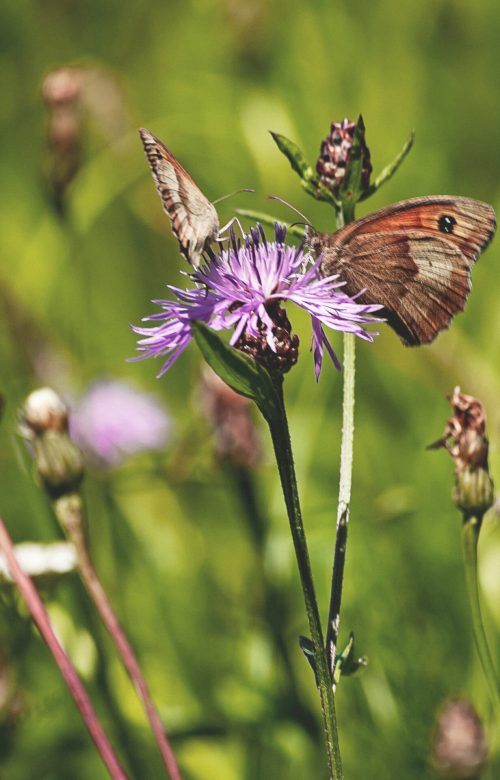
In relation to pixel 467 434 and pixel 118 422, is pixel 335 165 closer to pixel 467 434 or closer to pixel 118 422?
pixel 467 434

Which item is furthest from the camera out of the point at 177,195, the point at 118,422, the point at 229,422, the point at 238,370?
the point at 118,422

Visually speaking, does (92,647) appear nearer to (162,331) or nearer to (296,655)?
(296,655)

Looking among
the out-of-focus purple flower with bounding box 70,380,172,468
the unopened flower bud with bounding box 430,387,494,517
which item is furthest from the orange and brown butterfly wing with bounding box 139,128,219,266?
the out-of-focus purple flower with bounding box 70,380,172,468

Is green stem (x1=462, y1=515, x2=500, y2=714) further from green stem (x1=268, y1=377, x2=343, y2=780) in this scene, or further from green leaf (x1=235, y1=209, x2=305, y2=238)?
green leaf (x1=235, y1=209, x2=305, y2=238)

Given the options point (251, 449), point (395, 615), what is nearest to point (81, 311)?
point (251, 449)

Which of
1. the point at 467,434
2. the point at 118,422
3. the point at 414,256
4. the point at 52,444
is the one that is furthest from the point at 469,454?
the point at 118,422

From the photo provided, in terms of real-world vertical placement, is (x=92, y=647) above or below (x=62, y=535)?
below
